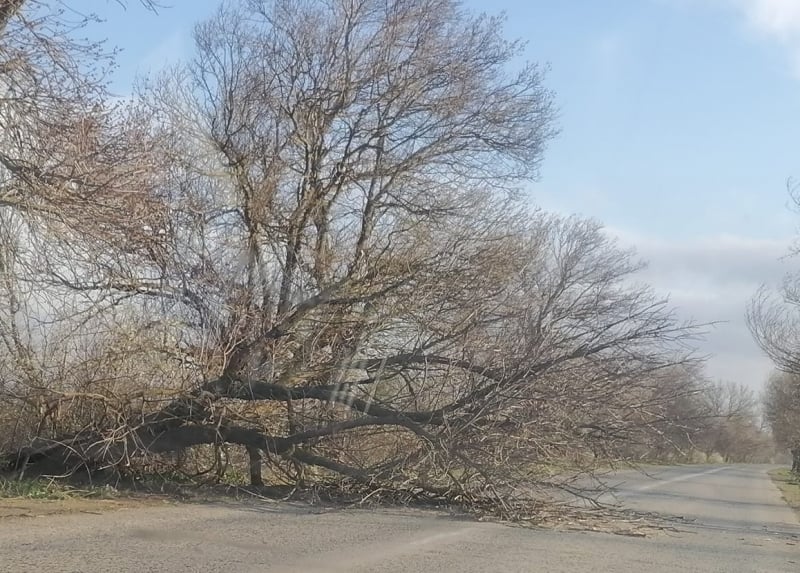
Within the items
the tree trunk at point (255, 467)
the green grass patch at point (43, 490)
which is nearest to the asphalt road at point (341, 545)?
the green grass patch at point (43, 490)

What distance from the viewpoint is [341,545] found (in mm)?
9922

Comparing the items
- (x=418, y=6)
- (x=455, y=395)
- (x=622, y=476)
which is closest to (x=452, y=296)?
(x=455, y=395)

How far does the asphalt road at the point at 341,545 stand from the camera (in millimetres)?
8336

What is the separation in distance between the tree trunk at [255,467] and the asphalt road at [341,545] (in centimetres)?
231

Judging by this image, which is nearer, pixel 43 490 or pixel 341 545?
pixel 341 545

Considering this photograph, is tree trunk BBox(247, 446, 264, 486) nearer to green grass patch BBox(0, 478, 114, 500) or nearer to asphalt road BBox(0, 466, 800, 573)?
asphalt road BBox(0, 466, 800, 573)

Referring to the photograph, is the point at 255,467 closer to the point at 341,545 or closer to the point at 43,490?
the point at 43,490

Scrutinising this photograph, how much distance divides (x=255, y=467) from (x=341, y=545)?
6.77 metres

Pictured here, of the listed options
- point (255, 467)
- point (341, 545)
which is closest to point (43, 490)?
point (255, 467)

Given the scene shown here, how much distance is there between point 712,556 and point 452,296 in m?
7.38

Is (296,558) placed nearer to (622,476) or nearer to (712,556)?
(712,556)

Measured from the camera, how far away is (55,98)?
10703 millimetres

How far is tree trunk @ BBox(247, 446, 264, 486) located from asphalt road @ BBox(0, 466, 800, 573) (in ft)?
7.57

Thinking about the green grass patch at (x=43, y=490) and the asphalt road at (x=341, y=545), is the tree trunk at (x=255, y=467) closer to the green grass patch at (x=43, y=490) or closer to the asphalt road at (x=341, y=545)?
the asphalt road at (x=341, y=545)
